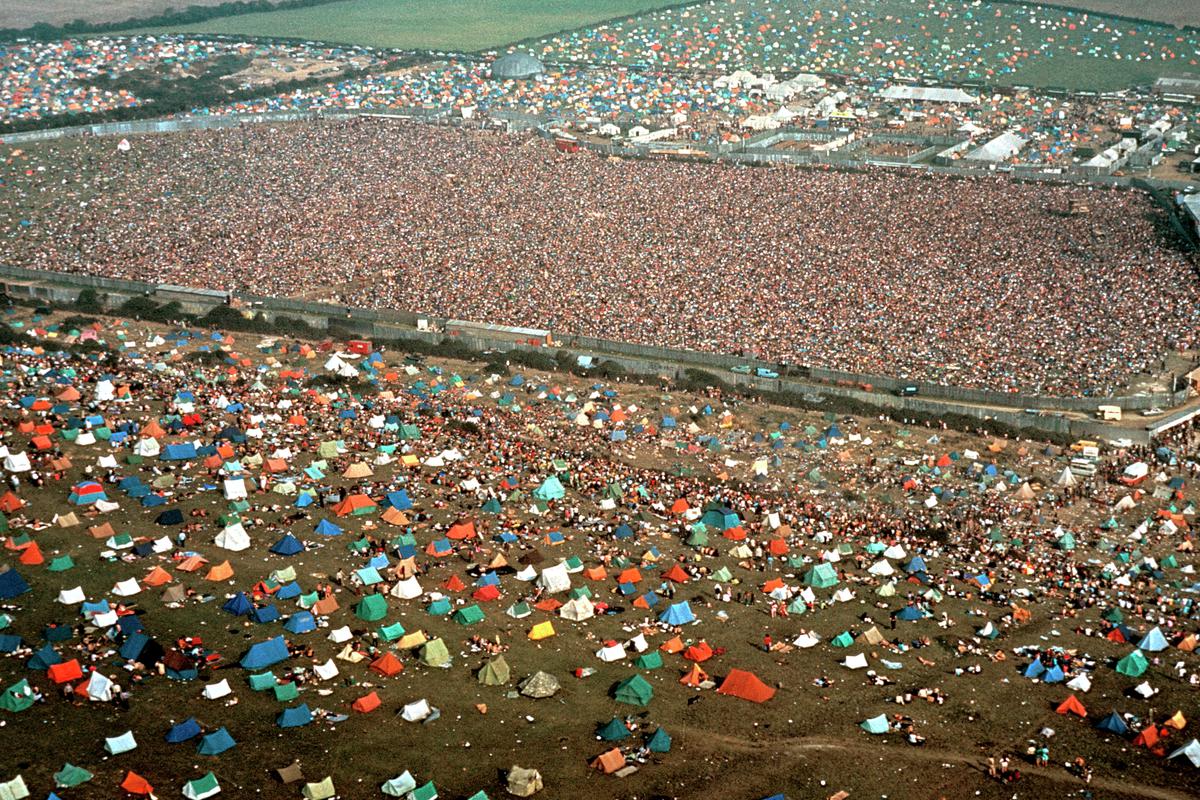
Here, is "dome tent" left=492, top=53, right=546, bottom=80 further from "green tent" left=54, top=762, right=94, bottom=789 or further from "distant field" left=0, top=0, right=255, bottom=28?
"green tent" left=54, top=762, right=94, bottom=789

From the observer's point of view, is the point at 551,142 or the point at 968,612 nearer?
the point at 968,612

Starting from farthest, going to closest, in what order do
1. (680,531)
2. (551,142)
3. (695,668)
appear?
(551,142)
(680,531)
(695,668)

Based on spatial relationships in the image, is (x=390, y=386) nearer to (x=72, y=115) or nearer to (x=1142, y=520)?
(x=1142, y=520)

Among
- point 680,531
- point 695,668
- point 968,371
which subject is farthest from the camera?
point 968,371

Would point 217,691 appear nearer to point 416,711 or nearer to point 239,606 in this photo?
point 239,606

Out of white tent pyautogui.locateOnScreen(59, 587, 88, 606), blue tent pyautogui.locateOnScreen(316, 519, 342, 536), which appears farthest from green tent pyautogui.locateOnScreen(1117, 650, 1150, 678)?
white tent pyautogui.locateOnScreen(59, 587, 88, 606)

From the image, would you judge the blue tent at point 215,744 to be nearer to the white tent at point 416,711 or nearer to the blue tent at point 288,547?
the white tent at point 416,711

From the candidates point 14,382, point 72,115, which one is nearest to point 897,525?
point 14,382
